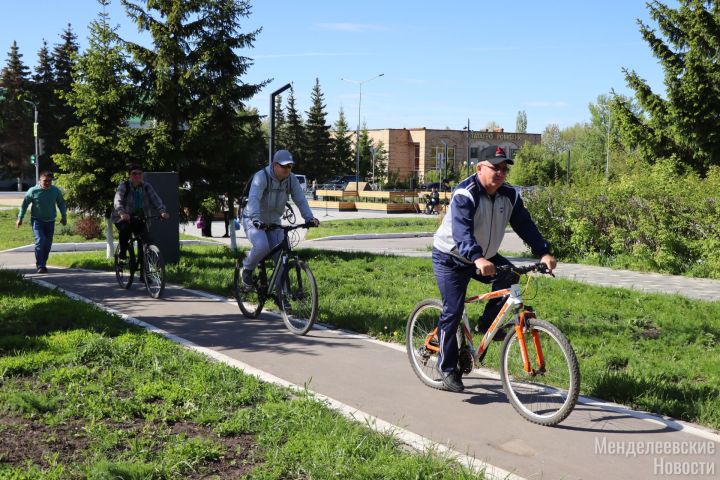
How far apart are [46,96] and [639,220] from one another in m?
65.5

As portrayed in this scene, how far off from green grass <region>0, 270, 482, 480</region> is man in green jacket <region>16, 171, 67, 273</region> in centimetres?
664

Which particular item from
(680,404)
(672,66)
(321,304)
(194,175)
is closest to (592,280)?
(321,304)

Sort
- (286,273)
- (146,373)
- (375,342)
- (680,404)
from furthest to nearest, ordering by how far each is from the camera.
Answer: (286,273), (375,342), (146,373), (680,404)

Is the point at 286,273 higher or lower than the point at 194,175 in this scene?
lower

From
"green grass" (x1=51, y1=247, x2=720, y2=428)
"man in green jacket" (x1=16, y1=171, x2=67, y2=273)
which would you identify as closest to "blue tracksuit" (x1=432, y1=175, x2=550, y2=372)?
"green grass" (x1=51, y1=247, x2=720, y2=428)

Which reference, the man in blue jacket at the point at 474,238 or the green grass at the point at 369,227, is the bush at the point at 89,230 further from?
the man in blue jacket at the point at 474,238

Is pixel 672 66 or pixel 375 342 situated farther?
pixel 672 66

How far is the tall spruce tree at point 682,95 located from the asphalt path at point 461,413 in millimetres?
18490

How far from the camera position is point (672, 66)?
906 inches

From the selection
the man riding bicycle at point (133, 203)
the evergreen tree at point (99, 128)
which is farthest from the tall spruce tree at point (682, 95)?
the man riding bicycle at point (133, 203)

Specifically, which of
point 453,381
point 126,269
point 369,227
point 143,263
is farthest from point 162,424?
point 369,227

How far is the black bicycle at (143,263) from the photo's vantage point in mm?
9945

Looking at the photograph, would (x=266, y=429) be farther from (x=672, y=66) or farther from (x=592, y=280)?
(x=672, y=66)

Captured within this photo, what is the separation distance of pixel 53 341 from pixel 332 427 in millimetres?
3539
